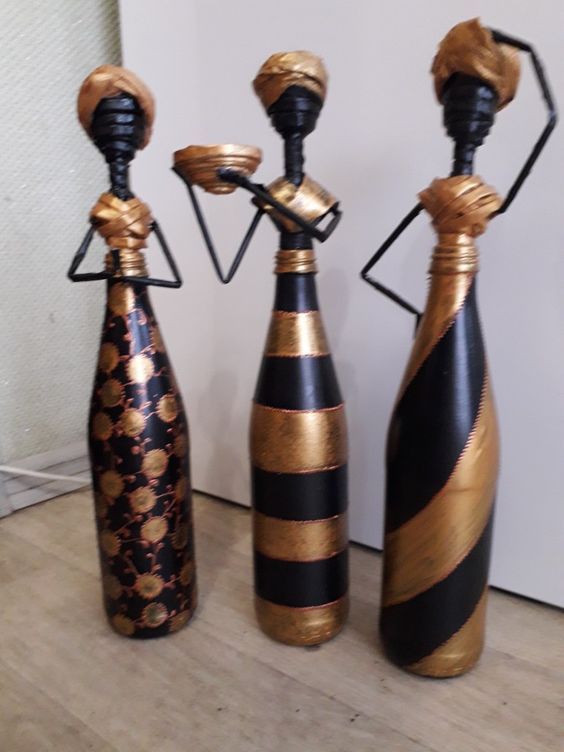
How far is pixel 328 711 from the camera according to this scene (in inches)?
16.1

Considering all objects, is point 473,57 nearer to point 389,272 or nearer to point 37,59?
point 389,272

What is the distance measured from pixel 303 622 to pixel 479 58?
411 millimetres

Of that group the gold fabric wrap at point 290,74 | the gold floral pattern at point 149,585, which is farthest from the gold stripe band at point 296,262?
the gold floral pattern at point 149,585

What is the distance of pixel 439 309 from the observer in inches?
15.1

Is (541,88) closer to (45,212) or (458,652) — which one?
(458,652)

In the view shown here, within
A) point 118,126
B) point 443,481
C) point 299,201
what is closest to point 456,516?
point 443,481

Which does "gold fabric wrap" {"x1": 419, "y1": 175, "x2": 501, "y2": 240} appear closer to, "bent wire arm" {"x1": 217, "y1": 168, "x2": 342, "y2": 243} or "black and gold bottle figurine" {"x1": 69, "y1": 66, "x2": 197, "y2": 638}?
"bent wire arm" {"x1": 217, "y1": 168, "x2": 342, "y2": 243}

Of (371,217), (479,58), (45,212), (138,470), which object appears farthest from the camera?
(45,212)

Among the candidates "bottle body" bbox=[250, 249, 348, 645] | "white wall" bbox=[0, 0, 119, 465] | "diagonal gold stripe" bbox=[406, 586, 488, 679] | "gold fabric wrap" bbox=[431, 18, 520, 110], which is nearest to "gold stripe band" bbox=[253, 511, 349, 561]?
"bottle body" bbox=[250, 249, 348, 645]

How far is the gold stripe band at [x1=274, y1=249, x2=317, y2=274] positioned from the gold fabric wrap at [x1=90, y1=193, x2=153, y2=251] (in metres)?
0.10

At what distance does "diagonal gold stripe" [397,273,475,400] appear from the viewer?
1.24 feet

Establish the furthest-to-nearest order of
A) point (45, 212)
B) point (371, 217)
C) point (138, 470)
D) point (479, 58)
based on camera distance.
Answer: point (45, 212) < point (371, 217) < point (138, 470) < point (479, 58)

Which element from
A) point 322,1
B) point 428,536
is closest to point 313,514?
point 428,536

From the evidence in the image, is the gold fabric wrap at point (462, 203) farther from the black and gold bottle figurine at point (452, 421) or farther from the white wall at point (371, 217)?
the white wall at point (371, 217)
